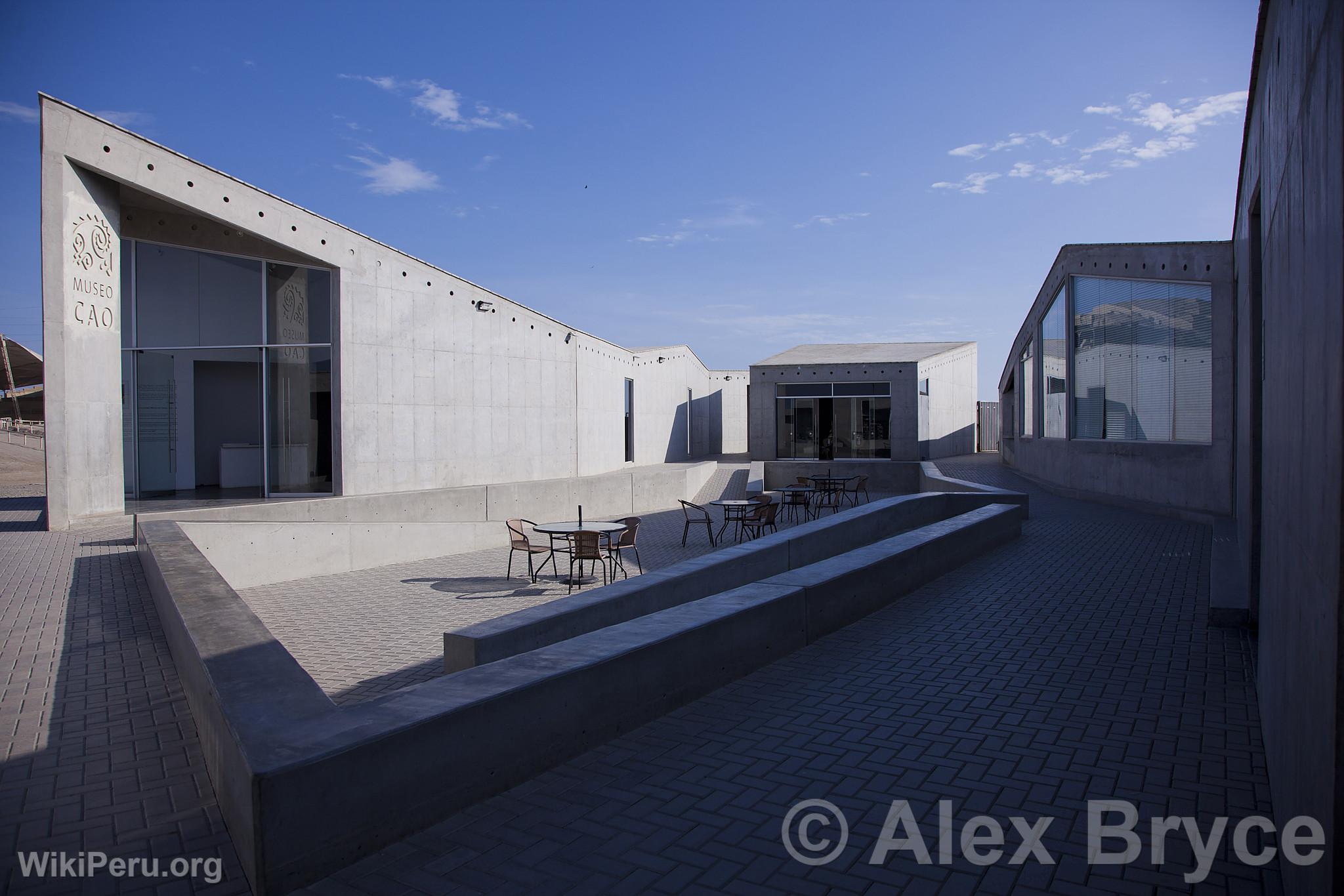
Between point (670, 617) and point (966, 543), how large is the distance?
5.58 m

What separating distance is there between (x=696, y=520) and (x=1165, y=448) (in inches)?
312

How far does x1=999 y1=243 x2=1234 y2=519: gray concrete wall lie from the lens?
41.9 ft

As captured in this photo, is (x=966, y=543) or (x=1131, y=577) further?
(x=966, y=543)

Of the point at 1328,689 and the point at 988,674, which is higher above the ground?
the point at 1328,689

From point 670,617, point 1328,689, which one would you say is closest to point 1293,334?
point 1328,689

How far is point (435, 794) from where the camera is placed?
338 centimetres

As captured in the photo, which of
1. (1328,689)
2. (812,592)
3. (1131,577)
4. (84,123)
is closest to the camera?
(1328,689)

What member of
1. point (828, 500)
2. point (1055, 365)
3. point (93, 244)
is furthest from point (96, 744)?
point (1055, 365)

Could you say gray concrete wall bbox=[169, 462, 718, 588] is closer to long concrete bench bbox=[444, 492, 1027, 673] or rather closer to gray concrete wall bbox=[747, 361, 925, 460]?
long concrete bench bbox=[444, 492, 1027, 673]

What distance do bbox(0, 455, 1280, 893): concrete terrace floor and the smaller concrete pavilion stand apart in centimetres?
2254

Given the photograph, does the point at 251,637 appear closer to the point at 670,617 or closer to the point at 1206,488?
the point at 670,617

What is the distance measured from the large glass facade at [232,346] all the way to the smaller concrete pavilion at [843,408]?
688 inches

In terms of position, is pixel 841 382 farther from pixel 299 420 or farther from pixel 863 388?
pixel 299 420

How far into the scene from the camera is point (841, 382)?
97.0 feet
